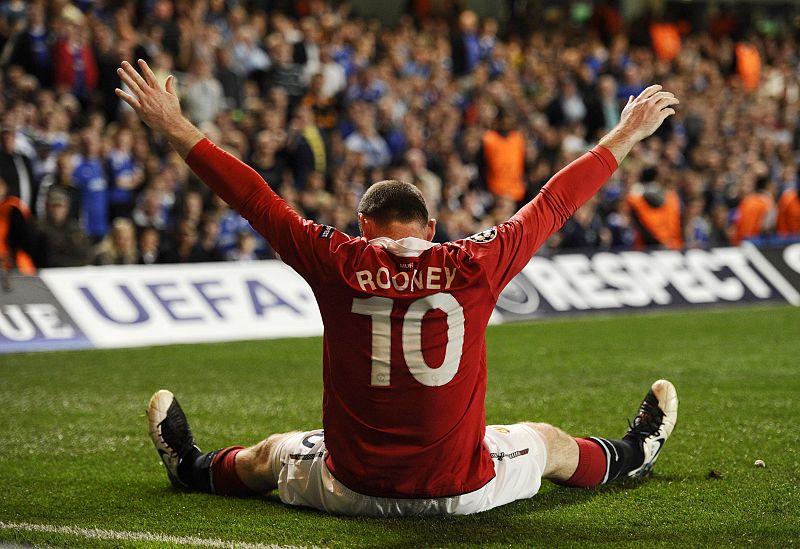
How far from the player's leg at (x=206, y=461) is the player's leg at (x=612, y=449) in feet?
3.96

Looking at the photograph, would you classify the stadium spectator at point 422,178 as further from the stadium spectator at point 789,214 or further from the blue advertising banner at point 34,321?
the blue advertising banner at point 34,321

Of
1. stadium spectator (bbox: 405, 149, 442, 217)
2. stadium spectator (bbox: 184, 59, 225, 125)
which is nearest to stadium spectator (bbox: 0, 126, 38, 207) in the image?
stadium spectator (bbox: 184, 59, 225, 125)

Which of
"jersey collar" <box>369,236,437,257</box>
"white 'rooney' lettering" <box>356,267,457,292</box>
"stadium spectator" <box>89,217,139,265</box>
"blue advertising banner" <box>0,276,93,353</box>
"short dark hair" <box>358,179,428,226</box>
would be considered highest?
"short dark hair" <box>358,179,428,226</box>

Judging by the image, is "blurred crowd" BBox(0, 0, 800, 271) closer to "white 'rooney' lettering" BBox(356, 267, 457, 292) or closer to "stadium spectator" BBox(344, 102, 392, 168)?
"stadium spectator" BBox(344, 102, 392, 168)

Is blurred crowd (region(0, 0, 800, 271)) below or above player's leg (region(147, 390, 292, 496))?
above

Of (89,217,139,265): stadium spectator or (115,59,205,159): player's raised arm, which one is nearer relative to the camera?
(115,59,205,159): player's raised arm

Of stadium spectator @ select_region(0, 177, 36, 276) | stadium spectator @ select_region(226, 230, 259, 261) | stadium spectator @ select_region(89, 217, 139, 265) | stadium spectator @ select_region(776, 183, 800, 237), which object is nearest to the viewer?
stadium spectator @ select_region(0, 177, 36, 276)

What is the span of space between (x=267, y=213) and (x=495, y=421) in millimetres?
3193

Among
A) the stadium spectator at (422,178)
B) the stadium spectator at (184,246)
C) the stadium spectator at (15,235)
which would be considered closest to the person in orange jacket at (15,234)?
the stadium spectator at (15,235)

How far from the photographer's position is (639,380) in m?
9.36

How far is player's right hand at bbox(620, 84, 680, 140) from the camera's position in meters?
4.94

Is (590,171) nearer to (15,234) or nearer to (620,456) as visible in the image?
Answer: (620,456)

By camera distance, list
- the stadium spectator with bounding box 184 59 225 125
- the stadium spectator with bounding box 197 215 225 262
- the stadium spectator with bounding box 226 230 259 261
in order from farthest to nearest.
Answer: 1. the stadium spectator with bounding box 184 59 225 125
2. the stadium spectator with bounding box 226 230 259 261
3. the stadium spectator with bounding box 197 215 225 262

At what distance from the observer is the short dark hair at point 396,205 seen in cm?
483
